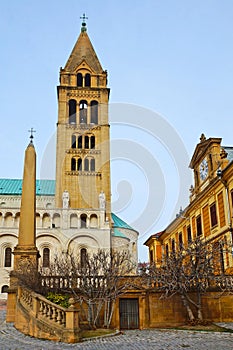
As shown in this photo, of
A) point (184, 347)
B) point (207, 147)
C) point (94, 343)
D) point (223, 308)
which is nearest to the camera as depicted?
point (184, 347)

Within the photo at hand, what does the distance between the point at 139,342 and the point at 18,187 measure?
5587 centimetres

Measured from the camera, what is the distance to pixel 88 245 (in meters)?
56.7

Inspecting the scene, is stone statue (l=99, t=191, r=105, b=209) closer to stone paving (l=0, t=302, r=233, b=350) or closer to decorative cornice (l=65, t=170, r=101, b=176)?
decorative cornice (l=65, t=170, r=101, b=176)

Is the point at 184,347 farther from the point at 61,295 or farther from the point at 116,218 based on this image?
the point at 116,218

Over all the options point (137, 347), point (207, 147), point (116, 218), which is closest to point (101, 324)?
point (137, 347)

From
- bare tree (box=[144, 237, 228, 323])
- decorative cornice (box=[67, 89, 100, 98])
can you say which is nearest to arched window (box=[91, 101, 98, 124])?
decorative cornice (box=[67, 89, 100, 98])

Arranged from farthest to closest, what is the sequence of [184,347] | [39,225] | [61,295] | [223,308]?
[39,225]
[223,308]
[61,295]
[184,347]

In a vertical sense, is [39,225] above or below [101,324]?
above

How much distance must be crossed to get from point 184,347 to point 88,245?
44222 millimetres

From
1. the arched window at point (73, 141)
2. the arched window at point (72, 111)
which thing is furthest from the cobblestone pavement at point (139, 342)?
the arched window at point (72, 111)

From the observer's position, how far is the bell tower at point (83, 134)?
65.0 meters

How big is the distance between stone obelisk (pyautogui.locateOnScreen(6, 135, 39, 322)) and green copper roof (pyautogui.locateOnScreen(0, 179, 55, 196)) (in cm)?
4452

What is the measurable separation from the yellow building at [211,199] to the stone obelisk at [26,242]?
783 cm

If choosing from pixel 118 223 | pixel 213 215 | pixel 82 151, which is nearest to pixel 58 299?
pixel 213 215
